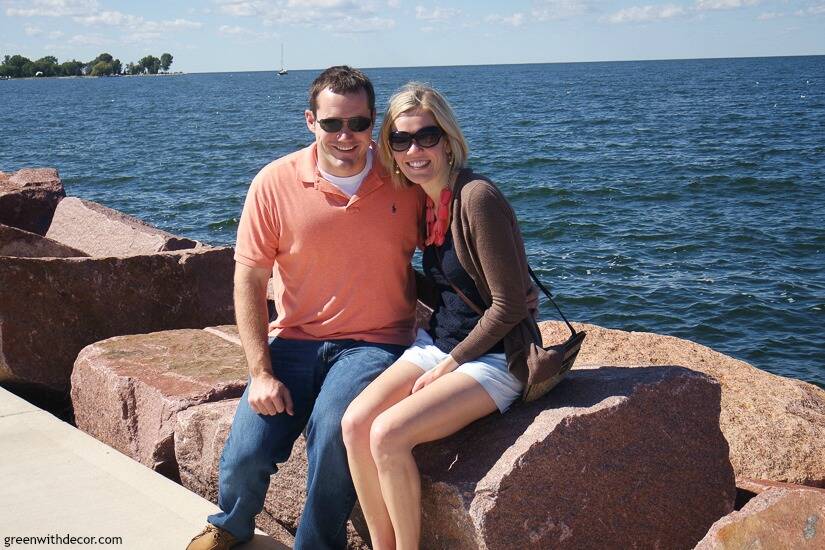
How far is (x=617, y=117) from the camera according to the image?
42.9 meters

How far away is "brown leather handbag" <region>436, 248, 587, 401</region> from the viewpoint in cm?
343

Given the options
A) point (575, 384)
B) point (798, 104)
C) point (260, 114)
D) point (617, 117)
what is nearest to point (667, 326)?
point (575, 384)

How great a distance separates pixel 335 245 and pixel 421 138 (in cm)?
55

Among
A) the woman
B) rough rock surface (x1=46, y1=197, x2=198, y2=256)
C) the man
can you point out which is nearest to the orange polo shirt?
the man

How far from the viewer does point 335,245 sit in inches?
150

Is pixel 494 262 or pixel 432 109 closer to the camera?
pixel 494 262

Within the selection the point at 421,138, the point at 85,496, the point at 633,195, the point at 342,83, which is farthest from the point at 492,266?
the point at 633,195

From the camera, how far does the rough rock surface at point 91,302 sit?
5.30 metres

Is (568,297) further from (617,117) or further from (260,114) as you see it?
(260,114)

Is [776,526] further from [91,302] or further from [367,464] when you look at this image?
[91,302]

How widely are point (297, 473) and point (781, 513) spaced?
1.80 m

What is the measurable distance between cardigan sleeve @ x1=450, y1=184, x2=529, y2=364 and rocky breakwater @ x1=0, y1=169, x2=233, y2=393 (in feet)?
9.14

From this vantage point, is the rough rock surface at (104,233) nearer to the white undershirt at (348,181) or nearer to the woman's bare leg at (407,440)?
the white undershirt at (348,181)

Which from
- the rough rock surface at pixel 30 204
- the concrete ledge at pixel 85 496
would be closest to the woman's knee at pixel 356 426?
the concrete ledge at pixel 85 496
